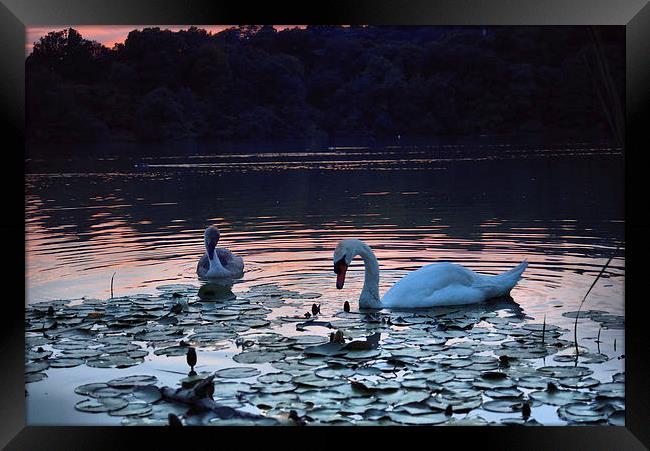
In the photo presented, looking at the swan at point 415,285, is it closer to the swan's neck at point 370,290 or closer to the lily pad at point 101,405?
the swan's neck at point 370,290

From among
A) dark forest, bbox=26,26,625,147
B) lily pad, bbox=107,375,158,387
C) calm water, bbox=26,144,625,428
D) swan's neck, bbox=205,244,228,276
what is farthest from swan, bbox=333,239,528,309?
dark forest, bbox=26,26,625,147

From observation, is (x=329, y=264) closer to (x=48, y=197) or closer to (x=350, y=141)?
(x=48, y=197)

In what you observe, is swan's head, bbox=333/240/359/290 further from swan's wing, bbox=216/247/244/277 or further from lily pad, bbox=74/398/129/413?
lily pad, bbox=74/398/129/413

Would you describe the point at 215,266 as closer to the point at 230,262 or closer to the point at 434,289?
the point at 230,262

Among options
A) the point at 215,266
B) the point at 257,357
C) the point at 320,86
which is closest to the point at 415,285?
the point at 257,357

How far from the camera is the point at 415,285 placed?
327 inches

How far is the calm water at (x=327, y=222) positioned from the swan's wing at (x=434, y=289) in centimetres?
48

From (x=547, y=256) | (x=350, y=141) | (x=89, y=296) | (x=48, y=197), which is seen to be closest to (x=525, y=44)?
(x=350, y=141)

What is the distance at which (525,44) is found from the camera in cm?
4150

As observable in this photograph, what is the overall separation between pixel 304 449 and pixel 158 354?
2.30m

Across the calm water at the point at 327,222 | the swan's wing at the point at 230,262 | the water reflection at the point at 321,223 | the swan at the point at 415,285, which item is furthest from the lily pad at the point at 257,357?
Result: the swan's wing at the point at 230,262

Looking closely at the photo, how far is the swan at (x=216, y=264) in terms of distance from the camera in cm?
1009

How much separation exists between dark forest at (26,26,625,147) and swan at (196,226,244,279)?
26.9 m
